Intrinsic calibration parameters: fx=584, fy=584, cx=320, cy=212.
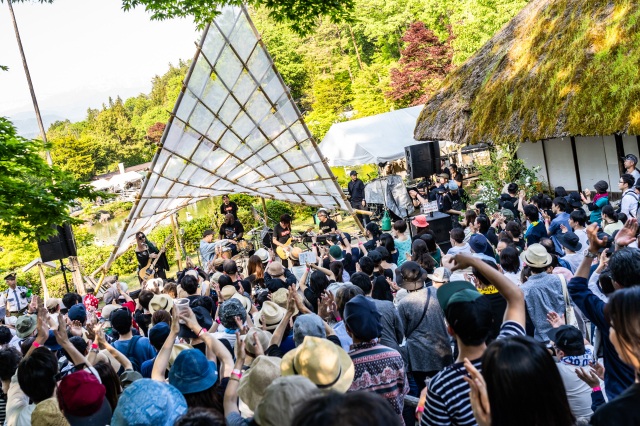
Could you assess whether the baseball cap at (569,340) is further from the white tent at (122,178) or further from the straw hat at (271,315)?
the white tent at (122,178)

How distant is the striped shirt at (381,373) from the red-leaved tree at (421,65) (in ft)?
90.4

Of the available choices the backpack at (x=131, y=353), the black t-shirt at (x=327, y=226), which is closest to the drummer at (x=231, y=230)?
the black t-shirt at (x=327, y=226)

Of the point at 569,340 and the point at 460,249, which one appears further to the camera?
the point at 460,249

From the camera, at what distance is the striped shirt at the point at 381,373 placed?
3752 millimetres

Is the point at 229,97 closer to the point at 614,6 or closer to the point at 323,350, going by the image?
the point at 323,350

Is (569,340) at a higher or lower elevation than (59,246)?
lower

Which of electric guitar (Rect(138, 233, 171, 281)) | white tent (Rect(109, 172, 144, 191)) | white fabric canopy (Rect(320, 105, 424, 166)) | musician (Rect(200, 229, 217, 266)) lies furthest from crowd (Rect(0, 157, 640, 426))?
white tent (Rect(109, 172, 144, 191))

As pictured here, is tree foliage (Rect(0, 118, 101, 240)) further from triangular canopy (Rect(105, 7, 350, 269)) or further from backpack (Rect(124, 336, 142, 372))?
triangular canopy (Rect(105, 7, 350, 269))

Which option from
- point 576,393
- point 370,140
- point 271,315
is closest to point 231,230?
point 370,140

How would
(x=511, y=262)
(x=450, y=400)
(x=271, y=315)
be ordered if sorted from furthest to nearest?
(x=511, y=262), (x=271, y=315), (x=450, y=400)

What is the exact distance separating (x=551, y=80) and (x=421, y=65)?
58.1 feet

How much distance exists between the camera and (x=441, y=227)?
1175cm

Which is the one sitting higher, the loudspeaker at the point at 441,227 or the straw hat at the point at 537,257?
the straw hat at the point at 537,257

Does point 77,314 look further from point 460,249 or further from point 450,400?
point 450,400
